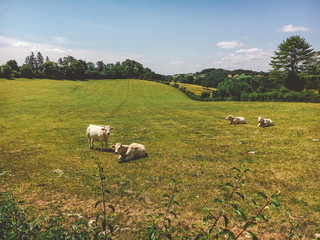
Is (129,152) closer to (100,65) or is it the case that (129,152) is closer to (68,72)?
(68,72)

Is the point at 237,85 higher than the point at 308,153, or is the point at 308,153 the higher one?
the point at 237,85

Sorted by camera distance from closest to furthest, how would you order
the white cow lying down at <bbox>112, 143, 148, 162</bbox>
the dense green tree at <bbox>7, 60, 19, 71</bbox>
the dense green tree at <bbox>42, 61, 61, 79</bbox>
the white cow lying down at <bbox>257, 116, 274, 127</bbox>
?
the white cow lying down at <bbox>112, 143, 148, 162</bbox> → the white cow lying down at <bbox>257, 116, 274, 127</bbox> → the dense green tree at <bbox>42, 61, 61, 79</bbox> → the dense green tree at <bbox>7, 60, 19, 71</bbox>

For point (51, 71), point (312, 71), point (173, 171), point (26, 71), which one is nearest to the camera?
point (173, 171)

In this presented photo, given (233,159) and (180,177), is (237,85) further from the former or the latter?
(180,177)

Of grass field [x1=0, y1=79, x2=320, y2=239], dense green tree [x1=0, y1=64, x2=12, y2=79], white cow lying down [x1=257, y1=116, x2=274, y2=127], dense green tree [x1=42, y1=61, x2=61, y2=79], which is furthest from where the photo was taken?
dense green tree [x1=42, y1=61, x2=61, y2=79]

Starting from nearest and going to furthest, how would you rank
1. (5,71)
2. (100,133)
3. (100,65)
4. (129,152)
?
1. (129,152)
2. (100,133)
3. (5,71)
4. (100,65)

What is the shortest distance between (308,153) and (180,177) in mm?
8287

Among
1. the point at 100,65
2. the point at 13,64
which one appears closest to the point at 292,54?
the point at 100,65

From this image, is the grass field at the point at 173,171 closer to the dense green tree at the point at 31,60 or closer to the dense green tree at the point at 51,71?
the dense green tree at the point at 51,71

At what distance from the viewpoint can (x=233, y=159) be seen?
35.4 feet

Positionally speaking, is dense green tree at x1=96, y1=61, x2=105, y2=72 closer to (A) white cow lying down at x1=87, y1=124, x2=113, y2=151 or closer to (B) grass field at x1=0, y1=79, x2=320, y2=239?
(B) grass field at x1=0, y1=79, x2=320, y2=239

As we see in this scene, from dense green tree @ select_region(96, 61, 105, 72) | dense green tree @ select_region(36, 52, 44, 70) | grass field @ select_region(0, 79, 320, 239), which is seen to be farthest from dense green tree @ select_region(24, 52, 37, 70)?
grass field @ select_region(0, 79, 320, 239)

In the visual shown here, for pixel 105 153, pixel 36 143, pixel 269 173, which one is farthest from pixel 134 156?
pixel 36 143

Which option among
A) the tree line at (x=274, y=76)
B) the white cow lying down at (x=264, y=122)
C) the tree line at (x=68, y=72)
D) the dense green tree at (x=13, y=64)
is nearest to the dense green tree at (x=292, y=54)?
the tree line at (x=274, y=76)
